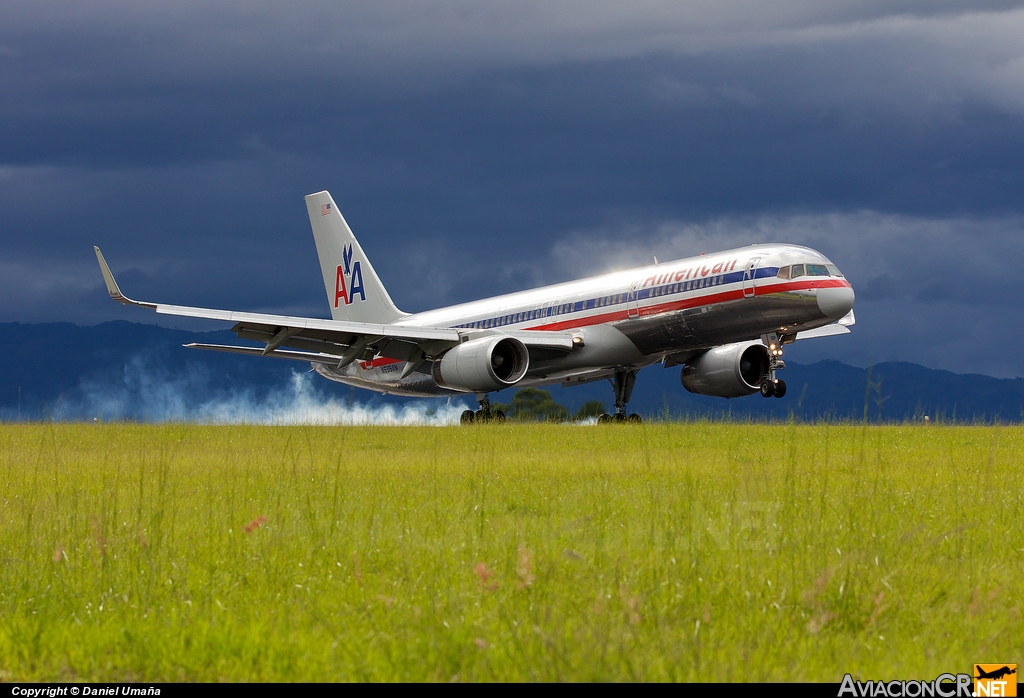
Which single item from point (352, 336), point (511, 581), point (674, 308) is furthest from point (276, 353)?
point (511, 581)

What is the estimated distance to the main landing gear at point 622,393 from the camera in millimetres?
31828

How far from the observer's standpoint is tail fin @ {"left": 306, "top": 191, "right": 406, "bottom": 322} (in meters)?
41.8

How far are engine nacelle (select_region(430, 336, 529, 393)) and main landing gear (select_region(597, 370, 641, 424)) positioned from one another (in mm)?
3606

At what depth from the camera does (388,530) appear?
8.45 metres

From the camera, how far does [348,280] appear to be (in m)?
42.7

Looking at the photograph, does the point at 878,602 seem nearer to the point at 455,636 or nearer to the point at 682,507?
the point at 455,636

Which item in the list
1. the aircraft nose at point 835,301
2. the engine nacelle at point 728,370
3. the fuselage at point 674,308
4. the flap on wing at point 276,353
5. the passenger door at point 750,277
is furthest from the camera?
the flap on wing at point 276,353

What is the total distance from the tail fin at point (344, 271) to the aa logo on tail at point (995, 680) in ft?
121

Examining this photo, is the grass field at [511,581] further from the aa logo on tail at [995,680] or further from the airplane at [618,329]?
the airplane at [618,329]

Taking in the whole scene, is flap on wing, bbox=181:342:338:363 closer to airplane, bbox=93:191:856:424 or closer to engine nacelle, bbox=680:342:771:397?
airplane, bbox=93:191:856:424

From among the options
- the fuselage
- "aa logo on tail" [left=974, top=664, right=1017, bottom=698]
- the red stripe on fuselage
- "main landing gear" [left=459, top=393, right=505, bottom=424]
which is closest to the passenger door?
the fuselage

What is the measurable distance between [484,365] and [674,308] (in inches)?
208

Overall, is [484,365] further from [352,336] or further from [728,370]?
[728,370]

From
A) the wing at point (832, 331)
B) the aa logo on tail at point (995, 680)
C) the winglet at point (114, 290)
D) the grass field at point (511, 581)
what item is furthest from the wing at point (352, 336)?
the aa logo on tail at point (995, 680)
